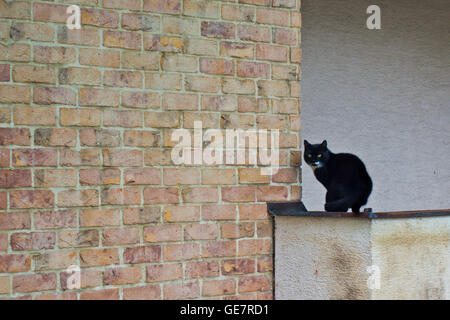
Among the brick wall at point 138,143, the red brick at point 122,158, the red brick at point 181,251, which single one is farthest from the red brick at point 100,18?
the red brick at point 181,251

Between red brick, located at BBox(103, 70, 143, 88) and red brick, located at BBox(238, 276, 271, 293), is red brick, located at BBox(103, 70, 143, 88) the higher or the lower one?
the higher one

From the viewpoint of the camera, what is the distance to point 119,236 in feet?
6.38

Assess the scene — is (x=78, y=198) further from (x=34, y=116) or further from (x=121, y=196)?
(x=34, y=116)

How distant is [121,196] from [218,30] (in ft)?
2.90

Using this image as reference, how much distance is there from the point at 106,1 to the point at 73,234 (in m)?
1.01

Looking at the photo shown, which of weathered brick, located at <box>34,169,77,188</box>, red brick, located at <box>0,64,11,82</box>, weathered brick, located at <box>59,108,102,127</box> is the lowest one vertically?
weathered brick, located at <box>34,169,77,188</box>

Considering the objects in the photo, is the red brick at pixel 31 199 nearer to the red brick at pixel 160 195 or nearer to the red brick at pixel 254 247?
the red brick at pixel 160 195

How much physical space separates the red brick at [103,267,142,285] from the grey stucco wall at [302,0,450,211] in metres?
1.55

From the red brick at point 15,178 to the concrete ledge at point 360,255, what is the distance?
1.08 meters

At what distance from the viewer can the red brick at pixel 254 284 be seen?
212 centimetres

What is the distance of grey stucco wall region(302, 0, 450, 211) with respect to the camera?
10.4 feet

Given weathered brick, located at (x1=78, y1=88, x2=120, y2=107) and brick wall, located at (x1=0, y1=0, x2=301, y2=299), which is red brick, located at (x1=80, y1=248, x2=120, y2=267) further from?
weathered brick, located at (x1=78, y1=88, x2=120, y2=107)

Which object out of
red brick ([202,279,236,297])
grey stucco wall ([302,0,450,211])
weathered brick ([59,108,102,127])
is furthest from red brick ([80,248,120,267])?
grey stucco wall ([302,0,450,211])

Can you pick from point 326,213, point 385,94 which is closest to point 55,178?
point 326,213
